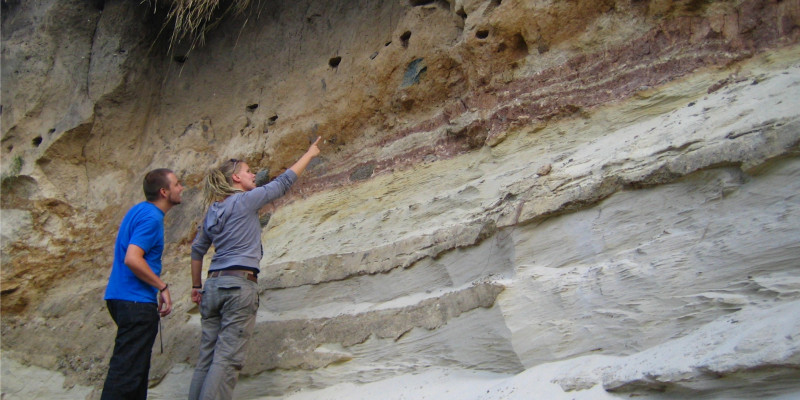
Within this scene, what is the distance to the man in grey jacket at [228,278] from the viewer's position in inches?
115

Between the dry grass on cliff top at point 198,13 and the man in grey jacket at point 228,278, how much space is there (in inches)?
62.9

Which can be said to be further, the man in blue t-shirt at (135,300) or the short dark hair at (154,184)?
the short dark hair at (154,184)

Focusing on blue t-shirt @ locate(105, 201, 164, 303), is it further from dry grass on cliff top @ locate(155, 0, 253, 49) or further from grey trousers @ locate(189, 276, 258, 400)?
dry grass on cliff top @ locate(155, 0, 253, 49)

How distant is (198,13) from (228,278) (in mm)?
2182

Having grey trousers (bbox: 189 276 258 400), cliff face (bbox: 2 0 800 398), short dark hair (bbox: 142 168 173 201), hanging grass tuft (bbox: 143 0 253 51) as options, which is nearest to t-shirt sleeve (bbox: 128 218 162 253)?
short dark hair (bbox: 142 168 173 201)

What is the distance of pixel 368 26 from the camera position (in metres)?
4.34

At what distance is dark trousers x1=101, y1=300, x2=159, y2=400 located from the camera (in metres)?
2.92

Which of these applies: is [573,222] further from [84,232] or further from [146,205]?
[84,232]

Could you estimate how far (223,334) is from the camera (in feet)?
9.76

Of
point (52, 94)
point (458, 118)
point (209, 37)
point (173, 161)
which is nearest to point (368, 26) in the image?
point (458, 118)

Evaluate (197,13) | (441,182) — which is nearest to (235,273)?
(441,182)

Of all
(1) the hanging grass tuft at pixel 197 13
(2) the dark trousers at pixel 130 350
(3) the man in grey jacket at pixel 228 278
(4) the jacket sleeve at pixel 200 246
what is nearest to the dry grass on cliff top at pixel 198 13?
(1) the hanging grass tuft at pixel 197 13

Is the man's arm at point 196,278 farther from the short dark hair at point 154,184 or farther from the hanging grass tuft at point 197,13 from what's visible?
the hanging grass tuft at point 197,13

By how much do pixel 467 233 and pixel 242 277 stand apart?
3.39 feet
